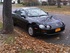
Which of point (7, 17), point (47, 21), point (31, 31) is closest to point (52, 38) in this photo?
point (47, 21)

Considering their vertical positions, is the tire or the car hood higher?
the car hood

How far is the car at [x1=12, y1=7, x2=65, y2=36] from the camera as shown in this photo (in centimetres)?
977

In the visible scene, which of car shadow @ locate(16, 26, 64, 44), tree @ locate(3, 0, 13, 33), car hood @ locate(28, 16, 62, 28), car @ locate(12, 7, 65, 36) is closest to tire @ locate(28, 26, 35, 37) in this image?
car @ locate(12, 7, 65, 36)

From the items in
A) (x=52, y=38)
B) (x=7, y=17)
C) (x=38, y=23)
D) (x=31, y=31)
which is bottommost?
(x=52, y=38)

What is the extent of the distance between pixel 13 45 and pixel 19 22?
14.2 ft

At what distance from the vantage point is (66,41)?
9203 millimetres

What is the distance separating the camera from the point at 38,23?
9.95 metres

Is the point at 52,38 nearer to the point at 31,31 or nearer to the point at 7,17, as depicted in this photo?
the point at 31,31

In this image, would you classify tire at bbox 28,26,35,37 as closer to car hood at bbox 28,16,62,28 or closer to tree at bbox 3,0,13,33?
car hood at bbox 28,16,62,28

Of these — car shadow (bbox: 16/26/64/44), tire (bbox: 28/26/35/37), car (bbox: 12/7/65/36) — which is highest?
car (bbox: 12/7/65/36)

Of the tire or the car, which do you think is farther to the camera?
the tire

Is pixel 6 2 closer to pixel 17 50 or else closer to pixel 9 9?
pixel 9 9

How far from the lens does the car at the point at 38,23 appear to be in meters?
9.77

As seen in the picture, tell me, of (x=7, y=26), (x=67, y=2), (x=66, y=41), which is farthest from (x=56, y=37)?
(x=67, y=2)
